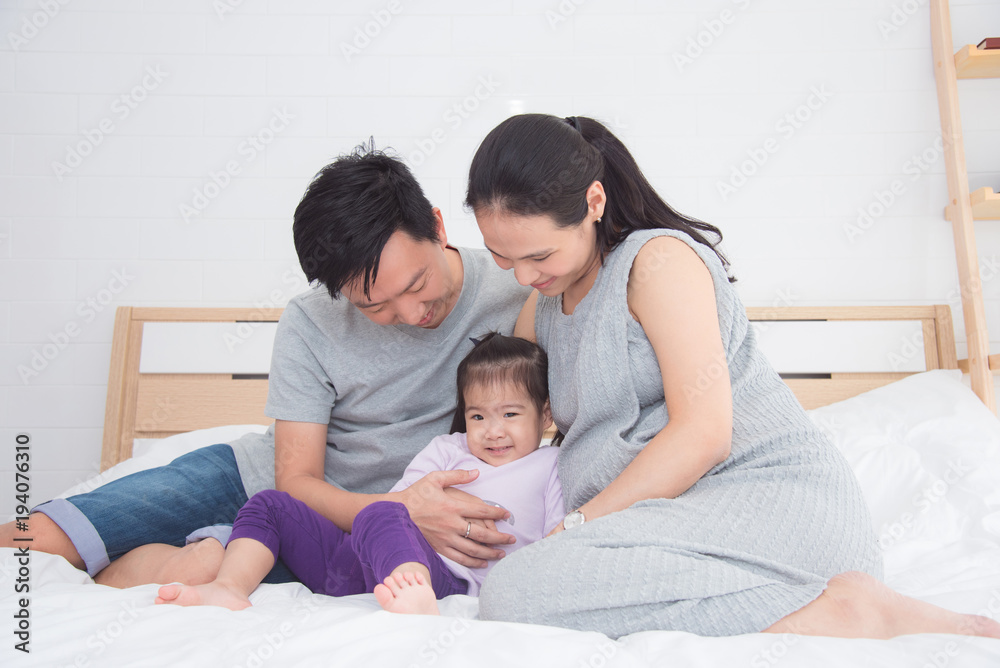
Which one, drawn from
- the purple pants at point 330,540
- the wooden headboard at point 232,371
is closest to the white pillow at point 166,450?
the wooden headboard at point 232,371

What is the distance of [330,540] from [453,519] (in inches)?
8.4

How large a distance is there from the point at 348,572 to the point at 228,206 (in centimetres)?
157

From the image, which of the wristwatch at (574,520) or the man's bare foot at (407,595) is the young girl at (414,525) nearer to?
the man's bare foot at (407,595)

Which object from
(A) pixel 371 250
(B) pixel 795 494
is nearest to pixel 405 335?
(A) pixel 371 250

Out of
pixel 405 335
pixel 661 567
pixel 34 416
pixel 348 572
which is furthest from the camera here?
pixel 34 416

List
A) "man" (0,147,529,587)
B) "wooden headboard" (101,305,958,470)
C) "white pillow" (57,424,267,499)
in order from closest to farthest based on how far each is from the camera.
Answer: "man" (0,147,529,587), "white pillow" (57,424,267,499), "wooden headboard" (101,305,958,470)

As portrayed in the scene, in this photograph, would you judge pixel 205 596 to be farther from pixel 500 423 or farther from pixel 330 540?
pixel 500 423

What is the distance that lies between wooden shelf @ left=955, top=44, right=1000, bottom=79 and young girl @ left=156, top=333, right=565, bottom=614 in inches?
70.7

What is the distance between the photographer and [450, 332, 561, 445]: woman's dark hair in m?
1.33

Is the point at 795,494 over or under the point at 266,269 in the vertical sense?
under

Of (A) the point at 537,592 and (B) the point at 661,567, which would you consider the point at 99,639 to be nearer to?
(A) the point at 537,592

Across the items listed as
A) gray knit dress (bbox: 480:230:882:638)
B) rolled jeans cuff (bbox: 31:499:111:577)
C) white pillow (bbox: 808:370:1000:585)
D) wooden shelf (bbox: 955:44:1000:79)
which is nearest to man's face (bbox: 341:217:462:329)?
gray knit dress (bbox: 480:230:882:638)

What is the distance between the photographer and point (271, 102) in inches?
92.9

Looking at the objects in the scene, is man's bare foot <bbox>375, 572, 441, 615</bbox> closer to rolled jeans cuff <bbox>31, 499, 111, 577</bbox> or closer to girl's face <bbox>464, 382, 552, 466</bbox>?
girl's face <bbox>464, 382, 552, 466</bbox>
